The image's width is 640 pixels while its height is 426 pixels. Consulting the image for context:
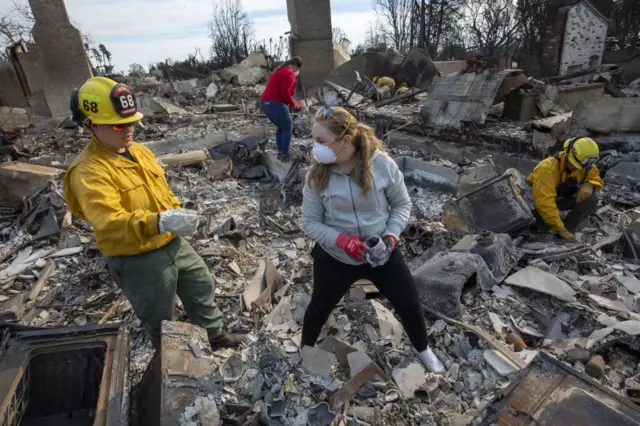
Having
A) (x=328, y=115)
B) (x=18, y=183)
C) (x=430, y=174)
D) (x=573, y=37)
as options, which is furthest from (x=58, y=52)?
(x=573, y=37)

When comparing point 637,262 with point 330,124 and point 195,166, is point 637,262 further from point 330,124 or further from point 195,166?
point 195,166

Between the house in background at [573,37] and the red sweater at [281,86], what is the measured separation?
11662 mm

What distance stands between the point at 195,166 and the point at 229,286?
13.0 feet

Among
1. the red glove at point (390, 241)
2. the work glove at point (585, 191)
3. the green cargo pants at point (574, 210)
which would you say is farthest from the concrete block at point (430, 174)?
the red glove at point (390, 241)

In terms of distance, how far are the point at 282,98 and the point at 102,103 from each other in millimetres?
4602

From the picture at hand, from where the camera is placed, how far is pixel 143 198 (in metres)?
2.22

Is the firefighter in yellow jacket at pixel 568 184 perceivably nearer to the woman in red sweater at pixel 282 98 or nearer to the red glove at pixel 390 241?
the red glove at pixel 390 241

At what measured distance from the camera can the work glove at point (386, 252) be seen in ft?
6.56

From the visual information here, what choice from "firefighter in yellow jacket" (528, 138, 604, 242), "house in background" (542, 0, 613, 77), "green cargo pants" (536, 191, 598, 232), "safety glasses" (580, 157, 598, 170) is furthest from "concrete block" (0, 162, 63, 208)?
"house in background" (542, 0, 613, 77)

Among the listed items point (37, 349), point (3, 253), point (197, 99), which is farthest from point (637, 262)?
point (197, 99)

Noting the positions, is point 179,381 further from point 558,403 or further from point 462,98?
point 462,98

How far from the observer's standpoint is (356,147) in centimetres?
211

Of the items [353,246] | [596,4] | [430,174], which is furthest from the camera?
[596,4]

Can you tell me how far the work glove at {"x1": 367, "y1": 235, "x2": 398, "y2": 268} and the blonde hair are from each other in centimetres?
28
